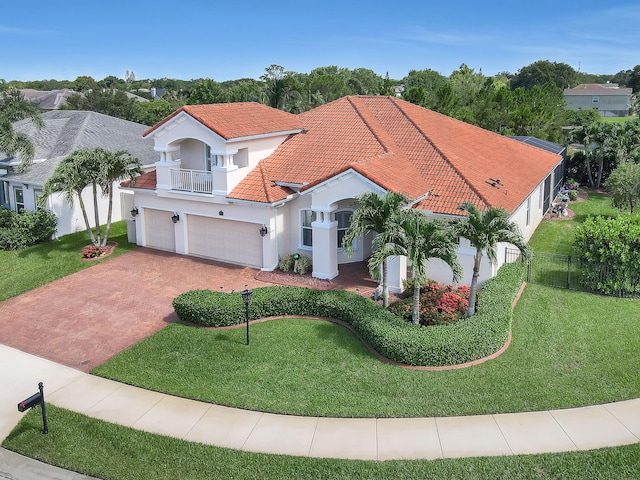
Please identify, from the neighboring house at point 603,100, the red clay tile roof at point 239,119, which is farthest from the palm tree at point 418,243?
the neighboring house at point 603,100

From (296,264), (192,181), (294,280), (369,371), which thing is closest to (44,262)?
(192,181)

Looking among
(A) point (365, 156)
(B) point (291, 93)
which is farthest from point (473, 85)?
(A) point (365, 156)

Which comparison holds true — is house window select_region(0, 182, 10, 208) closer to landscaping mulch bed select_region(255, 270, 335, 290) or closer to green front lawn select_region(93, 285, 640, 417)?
landscaping mulch bed select_region(255, 270, 335, 290)

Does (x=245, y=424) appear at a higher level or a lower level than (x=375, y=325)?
lower

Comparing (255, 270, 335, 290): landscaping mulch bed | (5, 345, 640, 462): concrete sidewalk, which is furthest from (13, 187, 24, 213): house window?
(5, 345, 640, 462): concrete sidewalk

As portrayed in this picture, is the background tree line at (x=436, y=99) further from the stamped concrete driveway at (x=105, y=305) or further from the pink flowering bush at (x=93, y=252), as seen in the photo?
the stamped concrete driveway at (x=105, y=305)

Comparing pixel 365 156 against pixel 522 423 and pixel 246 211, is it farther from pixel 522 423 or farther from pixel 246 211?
pixel 522 423
